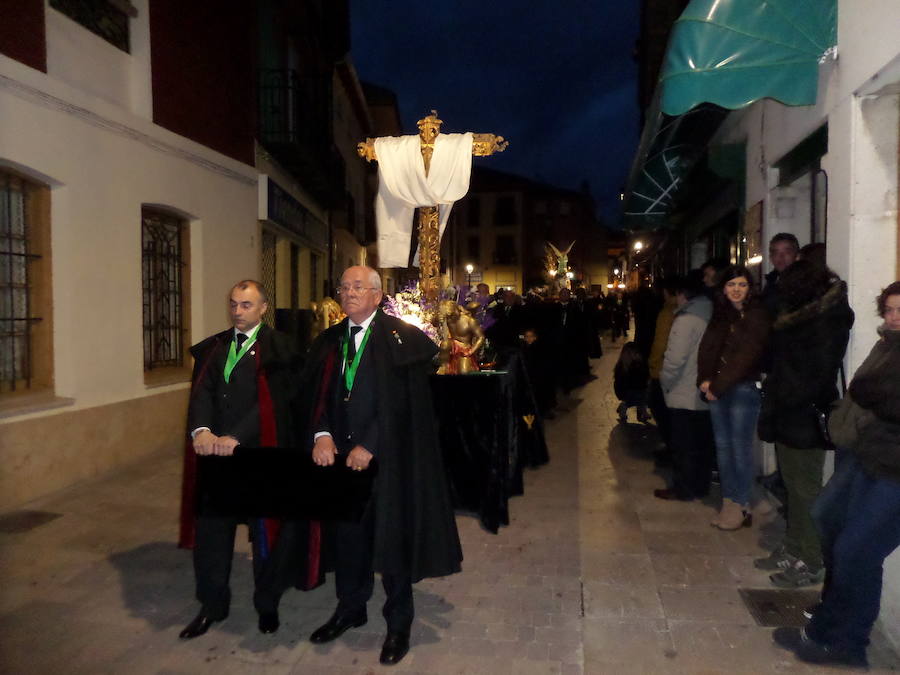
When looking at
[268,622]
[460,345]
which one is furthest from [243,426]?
[460,345]

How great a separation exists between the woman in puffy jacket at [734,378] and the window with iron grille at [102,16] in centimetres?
638

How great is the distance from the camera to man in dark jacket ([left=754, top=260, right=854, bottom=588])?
371 cm

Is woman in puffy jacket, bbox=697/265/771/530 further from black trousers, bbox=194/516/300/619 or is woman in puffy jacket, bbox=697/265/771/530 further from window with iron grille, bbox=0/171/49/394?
window with iron grille, bbox=0/171/49/394

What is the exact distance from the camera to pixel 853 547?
3066 millimetres

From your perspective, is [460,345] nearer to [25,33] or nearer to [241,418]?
[241,418]

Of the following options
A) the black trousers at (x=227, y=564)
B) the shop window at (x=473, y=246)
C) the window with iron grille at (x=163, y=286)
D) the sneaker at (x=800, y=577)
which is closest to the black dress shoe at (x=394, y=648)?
the black trousers at (x=227, y=564)

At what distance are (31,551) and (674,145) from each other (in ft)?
24.0

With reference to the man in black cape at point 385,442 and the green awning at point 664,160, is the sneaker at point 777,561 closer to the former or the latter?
the man in black cape at point 385,442

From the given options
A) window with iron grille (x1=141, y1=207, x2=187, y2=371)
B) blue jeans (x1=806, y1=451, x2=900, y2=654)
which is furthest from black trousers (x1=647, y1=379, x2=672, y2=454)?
window with iron grille (x1=141, y1=207, x2=187, y2=371)

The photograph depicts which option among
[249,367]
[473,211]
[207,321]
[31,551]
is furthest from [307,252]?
[473,211]

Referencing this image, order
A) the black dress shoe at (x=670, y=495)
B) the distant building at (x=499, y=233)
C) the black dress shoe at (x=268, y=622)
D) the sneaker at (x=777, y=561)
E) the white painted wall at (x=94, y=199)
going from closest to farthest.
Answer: the black dress shoe at (x=268, y=622)
the sneaker at (x=777, y=561)
the black dress shoe at (x=670, y=495)
the white painted wall at (x=94, y=199)
the distant building at (x=499, y=233)

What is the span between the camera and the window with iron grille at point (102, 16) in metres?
6.66

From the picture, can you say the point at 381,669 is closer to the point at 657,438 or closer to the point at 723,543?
the point at 723,543

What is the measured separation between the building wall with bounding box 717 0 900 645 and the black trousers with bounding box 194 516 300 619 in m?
3.00
